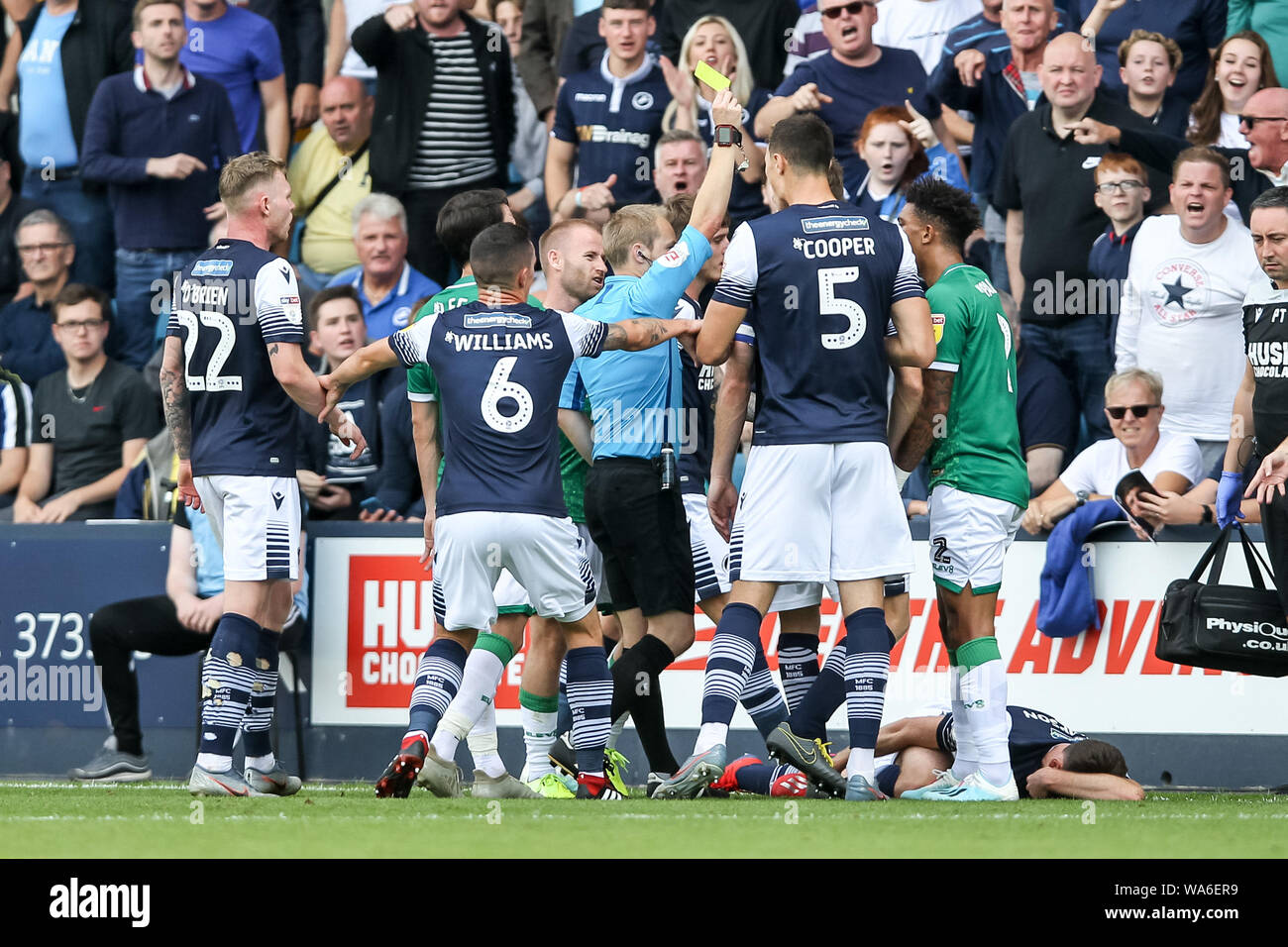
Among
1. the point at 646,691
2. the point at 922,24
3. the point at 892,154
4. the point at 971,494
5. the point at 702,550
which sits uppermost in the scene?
the point at 922,24

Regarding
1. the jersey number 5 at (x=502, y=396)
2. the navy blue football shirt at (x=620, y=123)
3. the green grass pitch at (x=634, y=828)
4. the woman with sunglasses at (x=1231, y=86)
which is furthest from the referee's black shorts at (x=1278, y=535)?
the navy blue football shirt at (x=620, y=123)

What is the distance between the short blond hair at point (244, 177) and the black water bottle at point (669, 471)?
203 centimetres

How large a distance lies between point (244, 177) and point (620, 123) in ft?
13.7

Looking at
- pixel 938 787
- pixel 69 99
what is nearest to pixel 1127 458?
pixel 938 787

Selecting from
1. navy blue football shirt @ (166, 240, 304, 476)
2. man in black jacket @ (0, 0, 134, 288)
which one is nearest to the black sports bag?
navy blue football shirt @ (166, 240, 304, 476)

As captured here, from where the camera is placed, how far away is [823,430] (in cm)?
705

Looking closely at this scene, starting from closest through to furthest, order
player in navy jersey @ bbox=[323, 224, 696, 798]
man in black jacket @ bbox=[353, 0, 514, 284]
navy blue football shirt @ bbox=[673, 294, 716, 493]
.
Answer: player in navy jersey @ bbox=[323, 224, 696, 798]
navy blue football shirt @ bbox=[673, 294, 716, 493]
man in black jacket @ bbox=[353, 0, 514, 284]

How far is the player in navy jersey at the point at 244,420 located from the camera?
7324 millimetres

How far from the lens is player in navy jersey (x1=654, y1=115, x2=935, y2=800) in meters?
7.01

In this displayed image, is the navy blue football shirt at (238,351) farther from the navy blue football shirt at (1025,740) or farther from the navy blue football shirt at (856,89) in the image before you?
the navy blue football shirt at (856,89)

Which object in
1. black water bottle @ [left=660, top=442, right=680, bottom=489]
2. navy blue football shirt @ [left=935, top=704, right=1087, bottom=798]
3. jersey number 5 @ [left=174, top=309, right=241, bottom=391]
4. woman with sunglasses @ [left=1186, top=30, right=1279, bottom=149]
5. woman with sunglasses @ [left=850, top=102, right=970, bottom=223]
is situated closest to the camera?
jersey number 5 @ [left=174, top=309, right=241, bottom=391]

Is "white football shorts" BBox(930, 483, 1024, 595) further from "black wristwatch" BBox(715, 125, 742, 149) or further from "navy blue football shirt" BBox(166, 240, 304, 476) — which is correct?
"navy blue football shirt" BBox(166, 240, 304, 476)

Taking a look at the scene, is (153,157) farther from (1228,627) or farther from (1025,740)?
(1228,627)

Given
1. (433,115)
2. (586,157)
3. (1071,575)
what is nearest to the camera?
(1071,575)
